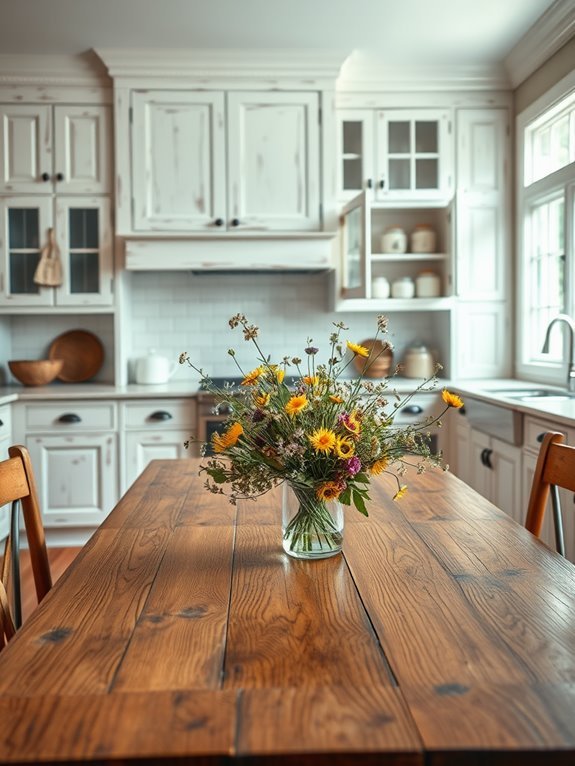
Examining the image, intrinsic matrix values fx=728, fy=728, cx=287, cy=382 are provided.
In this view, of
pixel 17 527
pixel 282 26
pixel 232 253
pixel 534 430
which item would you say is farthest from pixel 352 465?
pixel 282 26

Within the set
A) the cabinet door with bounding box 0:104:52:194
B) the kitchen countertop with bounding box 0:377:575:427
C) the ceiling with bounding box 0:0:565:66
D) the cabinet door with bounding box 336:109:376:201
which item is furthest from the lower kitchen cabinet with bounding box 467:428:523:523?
the cabinet door with bounding box 0:104:52:194

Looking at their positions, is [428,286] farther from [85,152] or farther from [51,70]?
[51,70]

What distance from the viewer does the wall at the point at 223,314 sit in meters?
4.43

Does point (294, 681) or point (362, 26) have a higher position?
point (362, 26)

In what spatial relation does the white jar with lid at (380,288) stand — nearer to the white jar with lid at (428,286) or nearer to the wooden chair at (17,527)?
the white jar with lid at (428,286)

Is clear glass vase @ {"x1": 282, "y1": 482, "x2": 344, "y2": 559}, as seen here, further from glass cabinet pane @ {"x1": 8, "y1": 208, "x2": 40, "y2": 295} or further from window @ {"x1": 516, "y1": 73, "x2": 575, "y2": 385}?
glass cabinet pane @ {"x1": 8, "y1": 208, "x2": 40, "y2": 295}

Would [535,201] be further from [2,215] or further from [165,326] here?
[2,215]

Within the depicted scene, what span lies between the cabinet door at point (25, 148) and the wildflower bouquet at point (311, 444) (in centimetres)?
319

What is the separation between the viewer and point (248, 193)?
13.1ft

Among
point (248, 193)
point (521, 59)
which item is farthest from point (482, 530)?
point (521, 59)

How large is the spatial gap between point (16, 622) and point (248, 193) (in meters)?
3.00

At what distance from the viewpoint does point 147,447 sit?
3.87m

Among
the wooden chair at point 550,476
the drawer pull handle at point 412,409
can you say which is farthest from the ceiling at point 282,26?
the wooden chair at point 550,476

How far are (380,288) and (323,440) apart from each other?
3.08 meters
